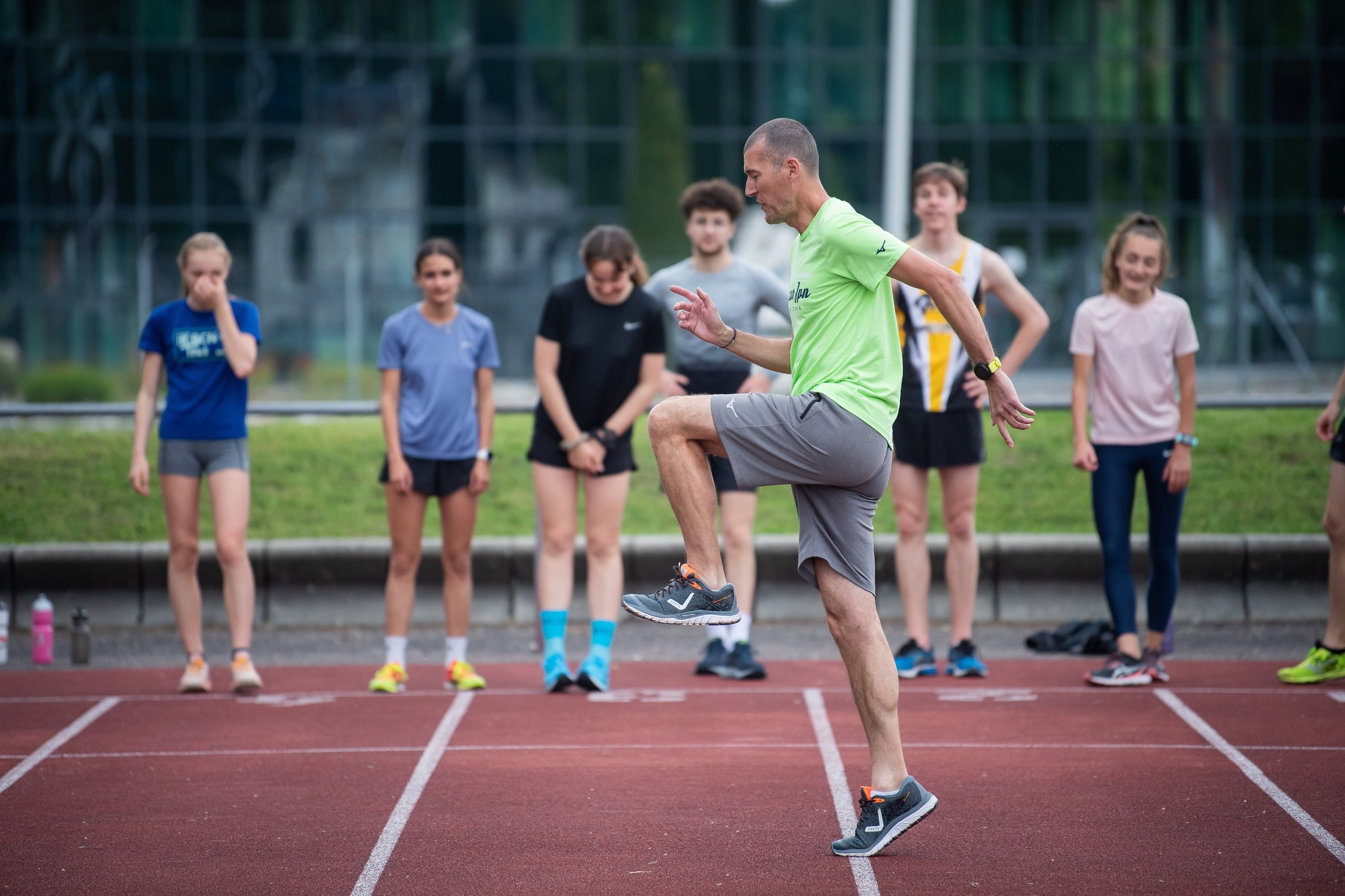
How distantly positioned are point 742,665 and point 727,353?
5.57ft

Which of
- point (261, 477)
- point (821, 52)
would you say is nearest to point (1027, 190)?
point (821, 52)

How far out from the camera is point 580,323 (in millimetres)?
8438

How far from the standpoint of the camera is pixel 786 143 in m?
5.30

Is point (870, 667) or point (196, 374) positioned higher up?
point (196, 374)

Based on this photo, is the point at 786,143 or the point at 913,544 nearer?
the point at 786,143

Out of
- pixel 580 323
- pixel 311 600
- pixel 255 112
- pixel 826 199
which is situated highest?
pixel 255 112

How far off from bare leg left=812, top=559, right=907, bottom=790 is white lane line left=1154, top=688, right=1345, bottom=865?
4.73ft

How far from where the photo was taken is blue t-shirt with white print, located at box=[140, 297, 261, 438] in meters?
8.34

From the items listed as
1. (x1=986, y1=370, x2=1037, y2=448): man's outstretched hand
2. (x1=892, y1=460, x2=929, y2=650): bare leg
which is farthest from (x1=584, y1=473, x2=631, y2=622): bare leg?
(x1=986, y1=370, x2=1037, y2=448): man's outstretched hand

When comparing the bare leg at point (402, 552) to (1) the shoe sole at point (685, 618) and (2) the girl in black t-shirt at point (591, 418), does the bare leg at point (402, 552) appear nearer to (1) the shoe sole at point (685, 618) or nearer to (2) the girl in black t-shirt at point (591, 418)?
(2) the girl in black t-shirt at point (591, 418)

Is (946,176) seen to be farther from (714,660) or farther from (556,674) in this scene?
(556,674)

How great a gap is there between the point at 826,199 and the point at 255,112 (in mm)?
29049

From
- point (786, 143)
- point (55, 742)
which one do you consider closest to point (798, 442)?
point (786, 143)

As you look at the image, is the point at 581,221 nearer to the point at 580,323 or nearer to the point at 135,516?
the point at 135,516
